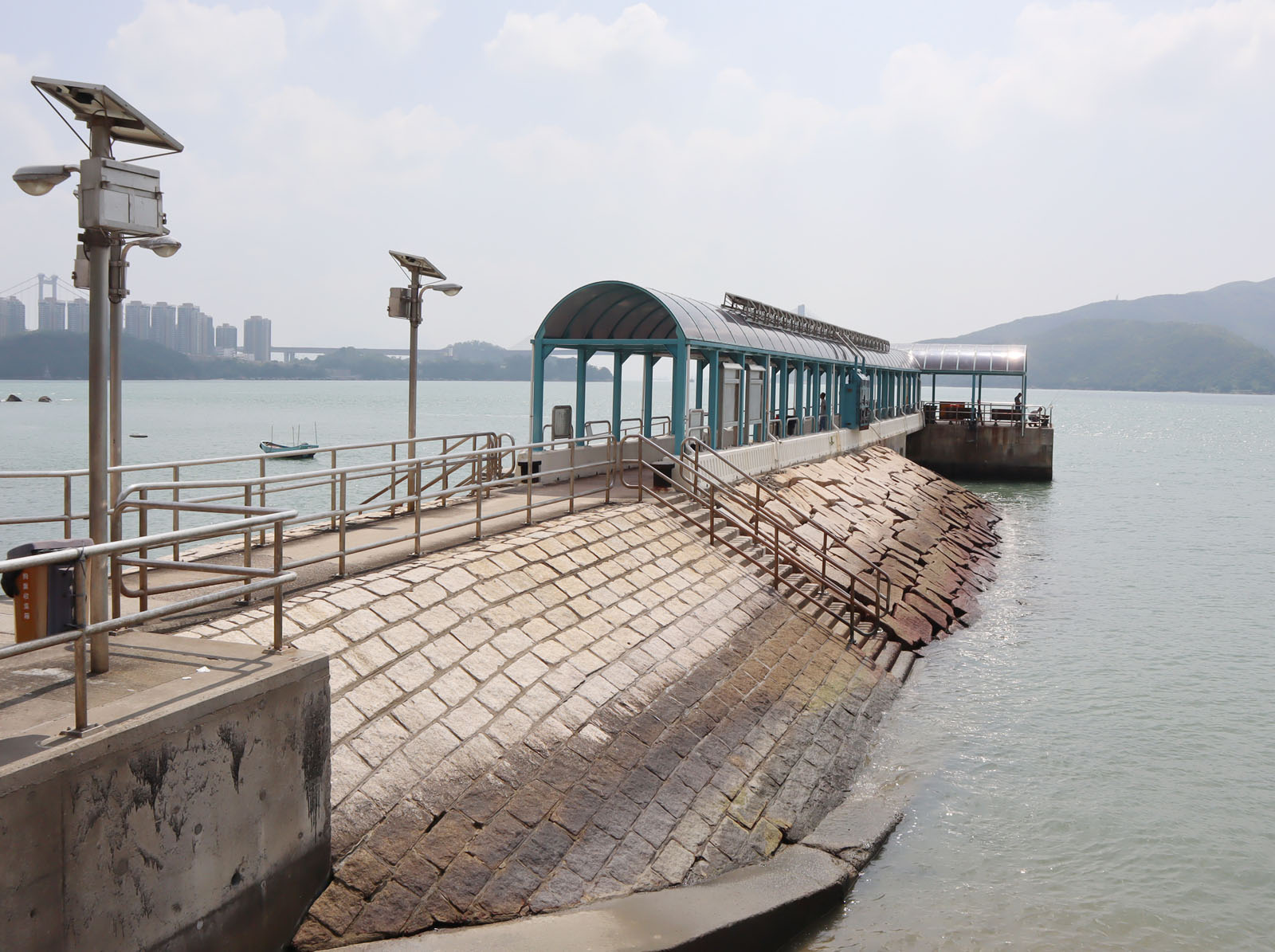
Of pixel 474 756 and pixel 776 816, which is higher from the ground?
pixel 474 756

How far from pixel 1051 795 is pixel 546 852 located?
22.7ft

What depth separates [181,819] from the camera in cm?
567

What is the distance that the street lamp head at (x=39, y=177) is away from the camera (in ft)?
22.0

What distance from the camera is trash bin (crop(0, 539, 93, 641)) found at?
6285mm

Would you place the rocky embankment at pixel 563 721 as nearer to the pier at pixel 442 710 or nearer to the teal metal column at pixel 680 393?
the pier at pixel 442 710

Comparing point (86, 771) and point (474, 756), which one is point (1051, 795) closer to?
point (474, 756)

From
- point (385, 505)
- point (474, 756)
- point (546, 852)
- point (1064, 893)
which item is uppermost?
point (385, 505)

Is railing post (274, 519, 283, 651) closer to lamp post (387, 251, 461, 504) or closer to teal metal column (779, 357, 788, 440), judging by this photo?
lamp post (387, 251, 461, 504)

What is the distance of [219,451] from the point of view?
76250 mm

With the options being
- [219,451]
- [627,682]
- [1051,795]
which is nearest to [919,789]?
[1051,795]

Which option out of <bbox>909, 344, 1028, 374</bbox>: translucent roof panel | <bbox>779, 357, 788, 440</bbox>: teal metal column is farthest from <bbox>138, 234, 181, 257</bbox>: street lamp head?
<bbox>909, 344, 1028, 374</bbox>: translucent roof panel

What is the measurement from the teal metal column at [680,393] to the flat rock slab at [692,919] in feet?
36.5

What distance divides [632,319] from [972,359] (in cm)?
4182

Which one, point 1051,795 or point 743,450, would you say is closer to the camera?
point 1051,795
